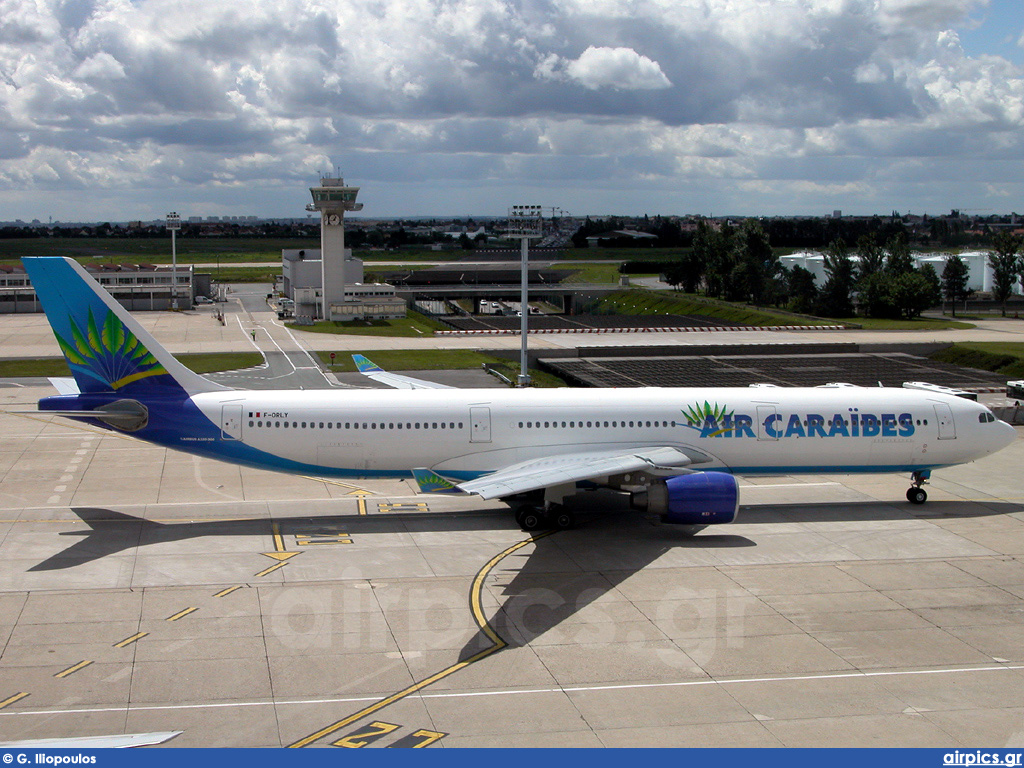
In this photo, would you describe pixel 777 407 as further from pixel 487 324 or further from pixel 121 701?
pixel 487 324

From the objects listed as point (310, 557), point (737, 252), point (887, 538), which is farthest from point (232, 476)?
point (737, 252)

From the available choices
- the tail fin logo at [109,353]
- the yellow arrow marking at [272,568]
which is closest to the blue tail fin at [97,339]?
the tail fin logo at [109,353]

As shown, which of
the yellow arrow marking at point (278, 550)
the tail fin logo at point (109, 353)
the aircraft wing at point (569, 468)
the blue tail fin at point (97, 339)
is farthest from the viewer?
the tail fin logo at point (109, 353)

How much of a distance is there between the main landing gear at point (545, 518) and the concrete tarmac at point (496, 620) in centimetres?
53

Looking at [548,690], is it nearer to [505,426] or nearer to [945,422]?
[505,426]

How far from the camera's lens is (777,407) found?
34.2m

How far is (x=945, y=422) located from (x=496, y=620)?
20.4 metres

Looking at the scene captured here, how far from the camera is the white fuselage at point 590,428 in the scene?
3281 cm

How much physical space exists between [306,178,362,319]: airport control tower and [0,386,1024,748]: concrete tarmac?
78667mm

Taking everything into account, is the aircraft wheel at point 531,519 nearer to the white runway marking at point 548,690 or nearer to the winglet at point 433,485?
the winglet at point 433,485

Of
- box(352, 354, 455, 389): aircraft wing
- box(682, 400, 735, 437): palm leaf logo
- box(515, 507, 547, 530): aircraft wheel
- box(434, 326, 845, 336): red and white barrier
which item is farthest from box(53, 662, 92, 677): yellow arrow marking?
box(434, 326, 845, 336): red and white barrier

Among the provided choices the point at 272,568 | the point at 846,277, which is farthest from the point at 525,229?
the point at 846,277

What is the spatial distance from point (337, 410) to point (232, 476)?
30.0 ft

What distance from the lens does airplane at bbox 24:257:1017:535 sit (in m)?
31.5
